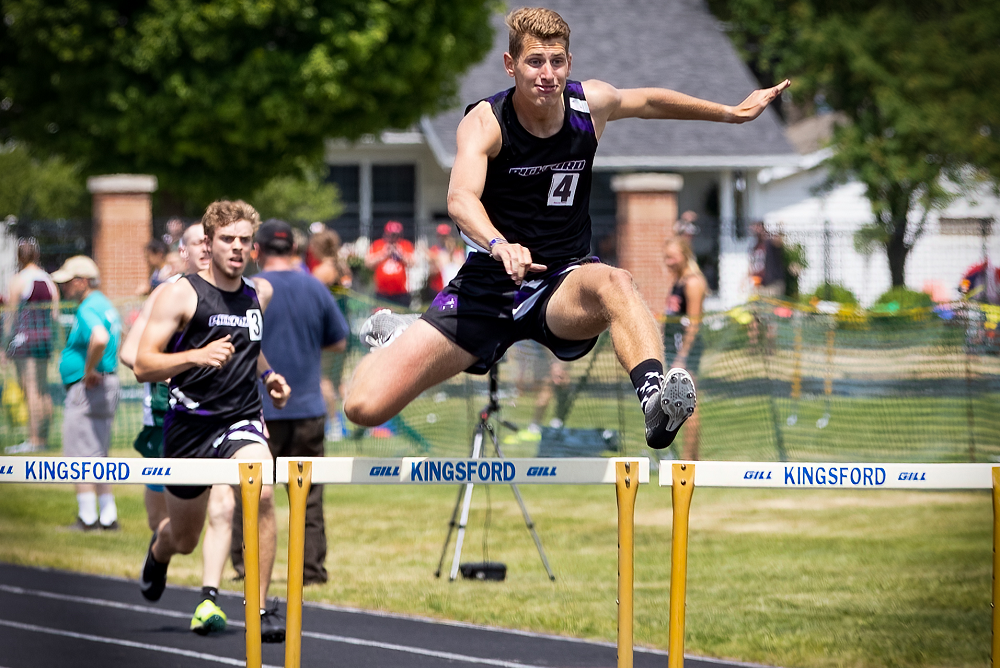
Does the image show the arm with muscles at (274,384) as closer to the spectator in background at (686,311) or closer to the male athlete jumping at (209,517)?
the male athlete jumping at (209,517)

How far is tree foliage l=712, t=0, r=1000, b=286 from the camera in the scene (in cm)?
2416

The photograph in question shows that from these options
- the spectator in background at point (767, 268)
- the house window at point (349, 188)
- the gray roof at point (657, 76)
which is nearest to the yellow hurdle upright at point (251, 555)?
the spectator in background at point (767, 268)

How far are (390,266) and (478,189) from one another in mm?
12747

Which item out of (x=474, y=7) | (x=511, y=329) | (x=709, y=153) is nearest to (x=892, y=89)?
(x=709, y=153)

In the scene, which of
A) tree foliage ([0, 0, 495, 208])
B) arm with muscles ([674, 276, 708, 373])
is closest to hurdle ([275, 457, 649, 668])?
arm with muscles ([674, 276, 708, 373])

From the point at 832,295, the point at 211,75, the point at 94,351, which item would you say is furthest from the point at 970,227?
the point at 94,351

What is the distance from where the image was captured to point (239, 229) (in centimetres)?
603

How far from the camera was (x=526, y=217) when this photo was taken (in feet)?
18.1

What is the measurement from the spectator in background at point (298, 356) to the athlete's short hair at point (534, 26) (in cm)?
336

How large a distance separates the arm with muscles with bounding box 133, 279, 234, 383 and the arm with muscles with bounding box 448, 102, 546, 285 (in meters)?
1.37

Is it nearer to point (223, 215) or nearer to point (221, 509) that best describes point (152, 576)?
point (221, 509)

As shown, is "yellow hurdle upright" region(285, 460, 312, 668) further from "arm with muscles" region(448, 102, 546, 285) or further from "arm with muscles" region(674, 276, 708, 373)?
"arm with muscles" region(674, 276, 708, 373)

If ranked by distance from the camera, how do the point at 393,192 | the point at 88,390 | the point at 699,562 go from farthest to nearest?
the point at 393,192, the point at 88,390, the point at 699,562

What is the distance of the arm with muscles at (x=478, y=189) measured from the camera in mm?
4531
